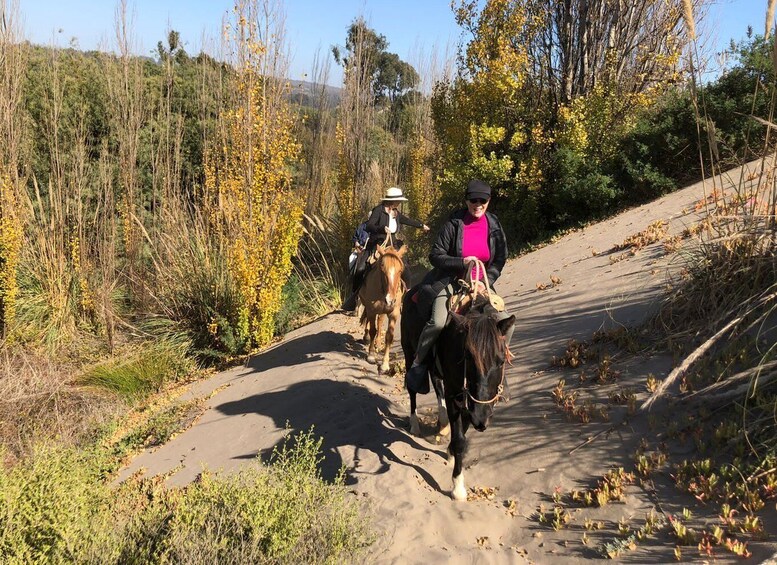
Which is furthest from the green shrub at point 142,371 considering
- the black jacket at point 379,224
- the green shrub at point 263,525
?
the green shrub at point 263,525

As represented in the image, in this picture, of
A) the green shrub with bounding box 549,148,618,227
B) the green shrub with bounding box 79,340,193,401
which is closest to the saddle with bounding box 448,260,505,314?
the green shrub with bounding box 79,340,193,401

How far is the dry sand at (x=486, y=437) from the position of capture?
3.81m

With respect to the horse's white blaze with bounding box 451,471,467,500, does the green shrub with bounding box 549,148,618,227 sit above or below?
above

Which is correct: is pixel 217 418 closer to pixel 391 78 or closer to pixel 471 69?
pixel 471 69

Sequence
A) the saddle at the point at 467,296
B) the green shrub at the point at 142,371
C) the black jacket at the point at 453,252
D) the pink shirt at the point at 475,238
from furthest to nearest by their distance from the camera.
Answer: the green shrub at the point at 142,371, the pink shirt at the point at 475,238, the black jacket at the point at 453,252, the saddle at the point at 467,296

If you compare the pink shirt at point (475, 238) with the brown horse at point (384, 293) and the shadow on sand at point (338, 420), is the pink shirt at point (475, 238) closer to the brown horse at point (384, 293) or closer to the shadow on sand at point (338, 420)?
the shadow on sand at point (338, 420)

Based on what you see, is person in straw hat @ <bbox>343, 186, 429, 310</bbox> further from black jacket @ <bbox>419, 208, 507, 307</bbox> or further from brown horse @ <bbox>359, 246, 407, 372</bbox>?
black jacket @ <bbox>419, 208, 507, 307</bbox>

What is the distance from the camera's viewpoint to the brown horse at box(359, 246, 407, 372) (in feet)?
23.8

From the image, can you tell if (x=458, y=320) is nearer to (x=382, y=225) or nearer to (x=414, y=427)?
(x=414, y=427)

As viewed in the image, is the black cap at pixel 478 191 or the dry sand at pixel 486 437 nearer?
the dry sand at pixel 486 437

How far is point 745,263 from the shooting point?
4.69 m

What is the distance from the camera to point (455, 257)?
4773 mm

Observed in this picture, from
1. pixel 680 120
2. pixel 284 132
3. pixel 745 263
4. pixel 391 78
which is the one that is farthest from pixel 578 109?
pixel 391 78

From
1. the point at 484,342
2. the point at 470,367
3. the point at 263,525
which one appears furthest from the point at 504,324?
the point at 263,525
